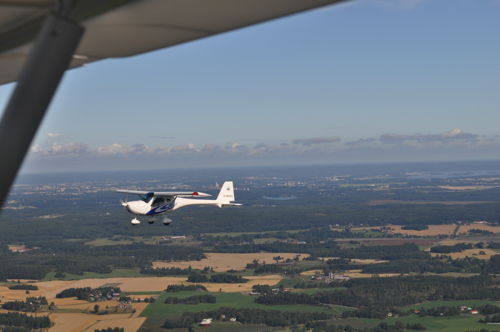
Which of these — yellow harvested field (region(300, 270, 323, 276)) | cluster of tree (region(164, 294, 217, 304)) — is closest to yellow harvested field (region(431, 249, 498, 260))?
yellow harvested field (region(300, 270, 323, 276))

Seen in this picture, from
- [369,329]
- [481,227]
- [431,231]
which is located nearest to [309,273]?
[369,329]

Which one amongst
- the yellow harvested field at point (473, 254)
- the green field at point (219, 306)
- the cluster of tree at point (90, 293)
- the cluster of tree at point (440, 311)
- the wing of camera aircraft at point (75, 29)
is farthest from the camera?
the yellow harvested field at point (473, 254)

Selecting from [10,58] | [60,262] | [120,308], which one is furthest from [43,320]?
[10,58]

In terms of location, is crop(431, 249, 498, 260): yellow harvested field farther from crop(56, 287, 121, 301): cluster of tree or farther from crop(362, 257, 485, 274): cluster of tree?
crop(56, 287, 121, 301): cluster of tree

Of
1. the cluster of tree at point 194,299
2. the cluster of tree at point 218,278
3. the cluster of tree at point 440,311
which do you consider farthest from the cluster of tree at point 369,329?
the cluster of tree at point 218,278

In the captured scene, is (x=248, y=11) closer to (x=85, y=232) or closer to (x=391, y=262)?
(x=391, y=262)

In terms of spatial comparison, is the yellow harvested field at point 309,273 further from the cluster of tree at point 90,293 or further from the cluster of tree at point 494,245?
the cluster of tree at point 494,245
